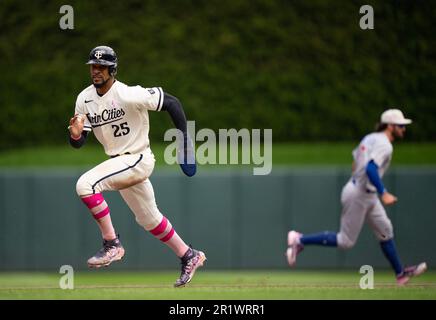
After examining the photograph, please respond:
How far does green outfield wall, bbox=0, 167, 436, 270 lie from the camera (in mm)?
12383

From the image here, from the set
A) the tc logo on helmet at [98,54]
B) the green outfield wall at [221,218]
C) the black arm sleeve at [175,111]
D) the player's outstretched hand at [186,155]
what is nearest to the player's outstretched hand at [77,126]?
the tc logo on helmet at [98,54]

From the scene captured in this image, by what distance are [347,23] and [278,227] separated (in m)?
3.53

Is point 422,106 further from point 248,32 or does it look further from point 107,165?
point 107,165

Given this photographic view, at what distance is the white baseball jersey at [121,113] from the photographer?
752 centimetres

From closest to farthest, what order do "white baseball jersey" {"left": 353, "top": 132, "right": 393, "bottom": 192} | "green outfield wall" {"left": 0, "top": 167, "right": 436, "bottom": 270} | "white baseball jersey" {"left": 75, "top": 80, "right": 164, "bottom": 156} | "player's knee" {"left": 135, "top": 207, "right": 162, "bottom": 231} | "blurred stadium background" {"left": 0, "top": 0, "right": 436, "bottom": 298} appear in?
"white baseball jersey" {"left": 75, "top": 80, "right": 164, "bottom": 156}
"player's knee" {"left": 135, "top": 207, "right": 162, "bottom": 231}
"white baseball jersey" {"left": 353, "top": 132, "right": 393, "bottom": 192}
"green outfield wall" {"left": 0, "top": 167, "right": 436, "bottom": 270}
"blurred stadium background" {"left": 0, "top": 0, "right": 436, "bottom": 298}

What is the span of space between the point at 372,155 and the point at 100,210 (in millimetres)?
3228

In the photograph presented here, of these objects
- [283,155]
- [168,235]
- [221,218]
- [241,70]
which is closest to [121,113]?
[168,235]

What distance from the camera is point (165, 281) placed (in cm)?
1195

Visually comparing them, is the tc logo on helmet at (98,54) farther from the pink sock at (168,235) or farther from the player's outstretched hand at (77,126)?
the pink sock at (168,235)

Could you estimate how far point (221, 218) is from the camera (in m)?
12.5

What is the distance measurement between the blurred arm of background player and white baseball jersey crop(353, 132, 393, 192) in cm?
263

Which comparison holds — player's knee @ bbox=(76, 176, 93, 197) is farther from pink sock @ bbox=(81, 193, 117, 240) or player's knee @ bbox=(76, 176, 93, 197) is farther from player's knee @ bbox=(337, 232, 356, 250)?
player's knee @ bbox=(337, 232, 356, 250)

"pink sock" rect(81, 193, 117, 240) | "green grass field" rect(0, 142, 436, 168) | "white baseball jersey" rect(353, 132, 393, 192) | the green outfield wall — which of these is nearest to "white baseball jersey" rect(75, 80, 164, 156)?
"pink sock" rect(81, 193, 117, 240)

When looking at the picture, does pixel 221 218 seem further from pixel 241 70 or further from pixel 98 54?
pixel 98 54
